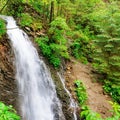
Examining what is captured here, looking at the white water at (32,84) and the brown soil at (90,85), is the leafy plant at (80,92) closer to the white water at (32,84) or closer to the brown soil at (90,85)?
the brown soil at (90,85)

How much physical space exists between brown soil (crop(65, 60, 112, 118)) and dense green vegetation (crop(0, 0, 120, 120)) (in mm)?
394

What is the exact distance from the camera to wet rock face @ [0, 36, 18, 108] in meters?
8.65

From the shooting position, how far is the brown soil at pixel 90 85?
37.7ft

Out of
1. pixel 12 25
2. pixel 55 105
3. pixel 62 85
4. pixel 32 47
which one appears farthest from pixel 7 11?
pixel 55 105

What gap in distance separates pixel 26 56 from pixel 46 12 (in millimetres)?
5741

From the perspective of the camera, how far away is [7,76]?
30.4 feet

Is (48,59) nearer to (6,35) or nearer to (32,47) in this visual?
(32,47)

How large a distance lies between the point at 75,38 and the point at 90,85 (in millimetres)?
4037

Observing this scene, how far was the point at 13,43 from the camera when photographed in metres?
11.0

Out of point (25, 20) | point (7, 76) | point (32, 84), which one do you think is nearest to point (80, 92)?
point (32, 84)

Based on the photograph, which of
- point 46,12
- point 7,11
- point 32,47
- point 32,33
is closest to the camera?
point 32,47

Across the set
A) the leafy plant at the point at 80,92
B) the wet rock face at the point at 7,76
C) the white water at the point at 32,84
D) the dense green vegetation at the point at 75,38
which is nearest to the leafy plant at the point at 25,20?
the dense green vegetation at the point at 75,38

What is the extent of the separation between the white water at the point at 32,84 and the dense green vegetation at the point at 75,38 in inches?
31.0

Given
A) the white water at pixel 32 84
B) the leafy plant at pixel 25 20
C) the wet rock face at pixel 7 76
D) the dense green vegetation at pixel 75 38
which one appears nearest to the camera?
the wet rock face at pixel 7 76
